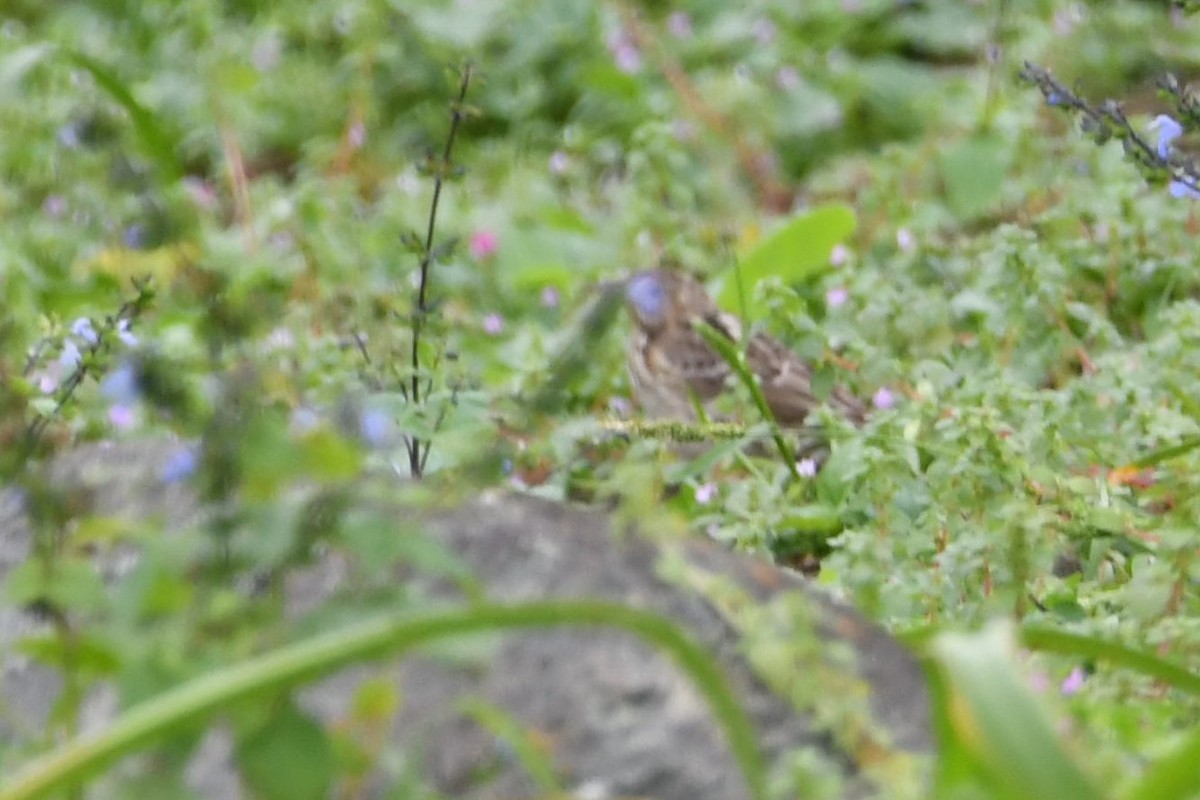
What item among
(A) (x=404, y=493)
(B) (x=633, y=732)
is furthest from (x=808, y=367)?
(A) (x=404, y=493)

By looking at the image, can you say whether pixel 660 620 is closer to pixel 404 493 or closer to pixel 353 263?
Answer: pixel 404 493

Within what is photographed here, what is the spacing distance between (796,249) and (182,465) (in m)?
2.59

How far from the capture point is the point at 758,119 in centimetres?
577

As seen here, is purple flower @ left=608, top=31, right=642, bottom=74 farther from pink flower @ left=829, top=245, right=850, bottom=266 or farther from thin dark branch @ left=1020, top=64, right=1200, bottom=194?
thin dark branch @ left=1020, top=64, right=1200, bottom=194

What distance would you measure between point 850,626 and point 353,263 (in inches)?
120

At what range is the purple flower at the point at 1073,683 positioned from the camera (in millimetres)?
2214

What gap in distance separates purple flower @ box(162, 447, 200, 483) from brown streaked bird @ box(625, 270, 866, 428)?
1.55 metres

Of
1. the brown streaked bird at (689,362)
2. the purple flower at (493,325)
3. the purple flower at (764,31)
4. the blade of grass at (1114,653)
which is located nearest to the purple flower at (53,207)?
the purple flower at (493,325)

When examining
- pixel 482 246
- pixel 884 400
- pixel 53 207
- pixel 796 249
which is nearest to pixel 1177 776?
pixel 884 400

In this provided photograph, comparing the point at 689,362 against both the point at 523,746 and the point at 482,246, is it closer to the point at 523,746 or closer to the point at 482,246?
the point at 482,246

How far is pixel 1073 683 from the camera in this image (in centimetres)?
224

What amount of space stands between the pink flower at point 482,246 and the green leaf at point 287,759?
3617mm

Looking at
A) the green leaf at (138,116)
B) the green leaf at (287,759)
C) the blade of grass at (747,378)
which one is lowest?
the green leaf at (287,759)

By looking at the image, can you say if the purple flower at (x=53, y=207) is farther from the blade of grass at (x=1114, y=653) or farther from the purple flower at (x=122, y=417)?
the blade of grass at (x=1114, y=653)
